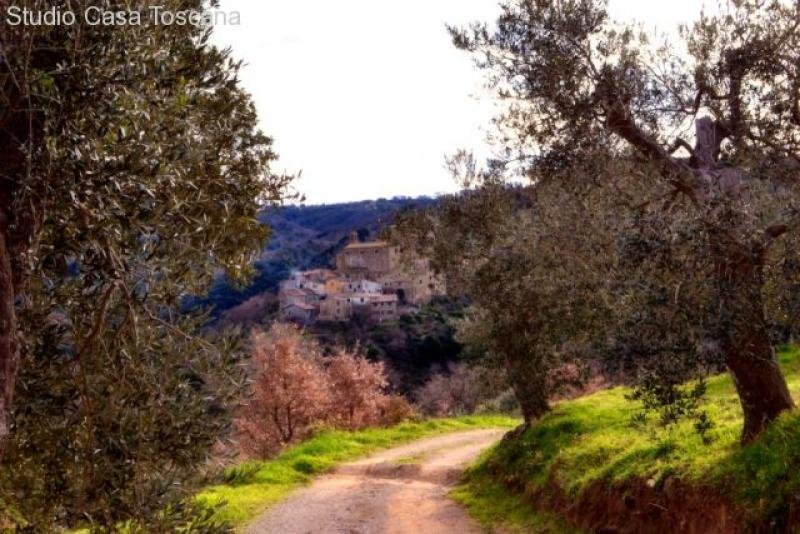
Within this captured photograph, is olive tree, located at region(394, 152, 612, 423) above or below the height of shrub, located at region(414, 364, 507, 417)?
above

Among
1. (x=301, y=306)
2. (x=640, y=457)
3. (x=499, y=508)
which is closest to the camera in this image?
(x=640, y=457)

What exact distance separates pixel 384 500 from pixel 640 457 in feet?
27.6

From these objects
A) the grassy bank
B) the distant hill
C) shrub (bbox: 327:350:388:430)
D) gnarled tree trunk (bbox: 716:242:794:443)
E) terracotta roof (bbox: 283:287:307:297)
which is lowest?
shrub (bbox: 327:350:388:430)

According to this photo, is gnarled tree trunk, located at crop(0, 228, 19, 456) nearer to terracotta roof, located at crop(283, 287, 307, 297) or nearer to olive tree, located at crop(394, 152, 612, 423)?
olive tree, located at crop(394, 152, 612, 423)

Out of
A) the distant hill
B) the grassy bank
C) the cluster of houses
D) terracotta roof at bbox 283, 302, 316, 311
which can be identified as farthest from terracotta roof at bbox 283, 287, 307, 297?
the grassy bank

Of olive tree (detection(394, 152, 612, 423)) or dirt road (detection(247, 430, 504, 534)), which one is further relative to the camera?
olive tree (detection(394, 152, 612, 423))

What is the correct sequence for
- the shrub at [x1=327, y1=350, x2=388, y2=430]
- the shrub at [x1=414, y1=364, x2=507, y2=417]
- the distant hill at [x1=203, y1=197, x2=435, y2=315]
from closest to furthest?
the shrub at [x1=327, y1=350, x2=388, y2=430] → the shrub at [x1=414, y1=364, x2=507, y2=417] → the distant hill at [x1=203, y1=197, x2=435, y2=315]

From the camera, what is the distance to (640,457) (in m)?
13.6

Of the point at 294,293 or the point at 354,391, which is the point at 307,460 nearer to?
the point at 354,391

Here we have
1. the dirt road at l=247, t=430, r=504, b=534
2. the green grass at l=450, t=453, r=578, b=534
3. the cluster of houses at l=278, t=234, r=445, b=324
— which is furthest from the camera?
the cluster of houses at l=278, t=234, r=445, b=324

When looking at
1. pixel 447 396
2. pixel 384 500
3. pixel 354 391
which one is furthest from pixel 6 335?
pixel 447 396

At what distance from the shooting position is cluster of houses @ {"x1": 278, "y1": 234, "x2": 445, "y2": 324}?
11362cm

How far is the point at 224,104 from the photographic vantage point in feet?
26.1

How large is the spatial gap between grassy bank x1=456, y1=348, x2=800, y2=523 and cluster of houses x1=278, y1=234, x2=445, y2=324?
8084cm
